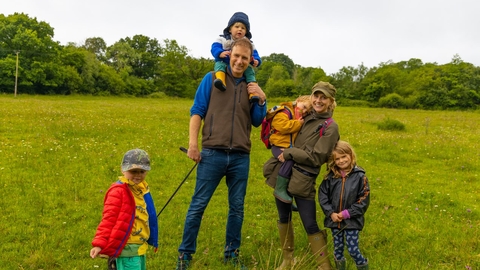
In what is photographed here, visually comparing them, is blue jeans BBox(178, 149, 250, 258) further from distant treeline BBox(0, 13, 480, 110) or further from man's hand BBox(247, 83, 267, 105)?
distant treeline BBox(0, 13, 480, 110)

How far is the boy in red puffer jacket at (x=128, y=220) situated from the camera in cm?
334

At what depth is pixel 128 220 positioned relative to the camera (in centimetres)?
345

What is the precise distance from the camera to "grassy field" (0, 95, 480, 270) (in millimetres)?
5250

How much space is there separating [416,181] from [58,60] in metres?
67.5

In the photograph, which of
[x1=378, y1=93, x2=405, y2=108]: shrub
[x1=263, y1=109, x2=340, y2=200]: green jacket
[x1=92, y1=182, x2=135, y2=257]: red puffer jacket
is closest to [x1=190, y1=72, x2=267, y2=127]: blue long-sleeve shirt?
[x1=263, y1=109, x2=340, y2=200]: green jacket

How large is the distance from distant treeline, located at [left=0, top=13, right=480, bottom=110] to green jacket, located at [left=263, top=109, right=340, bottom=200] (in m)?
54.4

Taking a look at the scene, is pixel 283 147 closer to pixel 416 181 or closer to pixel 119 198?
pixel 119 198

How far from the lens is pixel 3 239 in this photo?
217 inches

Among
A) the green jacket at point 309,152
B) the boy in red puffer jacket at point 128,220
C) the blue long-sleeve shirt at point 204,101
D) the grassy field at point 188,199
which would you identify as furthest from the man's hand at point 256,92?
the grassy field at point 188,199

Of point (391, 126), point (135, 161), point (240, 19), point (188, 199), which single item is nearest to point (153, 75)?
point (391, 126)

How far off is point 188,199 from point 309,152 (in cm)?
447

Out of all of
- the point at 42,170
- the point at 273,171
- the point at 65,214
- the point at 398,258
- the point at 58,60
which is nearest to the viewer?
the point at 273,171

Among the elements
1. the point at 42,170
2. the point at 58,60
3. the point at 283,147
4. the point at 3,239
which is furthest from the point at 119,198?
the point at 58,60

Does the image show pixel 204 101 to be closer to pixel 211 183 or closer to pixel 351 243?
pixel 211 183
